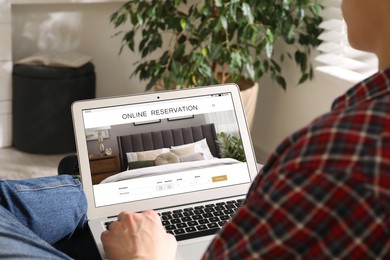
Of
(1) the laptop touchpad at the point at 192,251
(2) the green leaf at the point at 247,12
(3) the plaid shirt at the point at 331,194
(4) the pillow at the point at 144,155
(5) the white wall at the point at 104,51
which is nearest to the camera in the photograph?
(3) the plaid shirt at the point at 331,194

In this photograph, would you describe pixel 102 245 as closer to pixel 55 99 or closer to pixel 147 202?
pixel 147 202

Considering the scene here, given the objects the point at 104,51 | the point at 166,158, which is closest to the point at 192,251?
the point at 166,158

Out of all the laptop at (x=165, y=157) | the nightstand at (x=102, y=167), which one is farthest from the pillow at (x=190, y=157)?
the nightstand at (x=102, y=167)

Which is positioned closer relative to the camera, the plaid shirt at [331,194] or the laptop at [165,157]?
the plaid shirt at [331,194]

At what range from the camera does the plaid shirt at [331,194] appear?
0.50 meters

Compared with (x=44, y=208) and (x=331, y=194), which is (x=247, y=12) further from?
(x=331, y=194)

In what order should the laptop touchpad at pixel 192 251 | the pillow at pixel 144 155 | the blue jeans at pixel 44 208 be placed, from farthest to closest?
the pillow at pixel 144 155, the laptop touchpad at pixel 192 251, the blue jeans at pixel 44 208

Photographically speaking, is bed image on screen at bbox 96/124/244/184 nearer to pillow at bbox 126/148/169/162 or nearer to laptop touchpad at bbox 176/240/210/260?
pillow at bbox 126/148/169/162

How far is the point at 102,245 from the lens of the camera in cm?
108

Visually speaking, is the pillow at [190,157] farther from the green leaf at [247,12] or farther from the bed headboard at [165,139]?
the green leaf at [247,12]

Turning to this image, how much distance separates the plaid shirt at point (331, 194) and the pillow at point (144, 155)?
2.33ft

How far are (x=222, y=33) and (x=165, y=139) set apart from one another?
1.61 meters

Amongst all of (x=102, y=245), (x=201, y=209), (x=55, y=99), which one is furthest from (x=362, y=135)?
(x=55, y=99)

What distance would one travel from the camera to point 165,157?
126 centimetres
